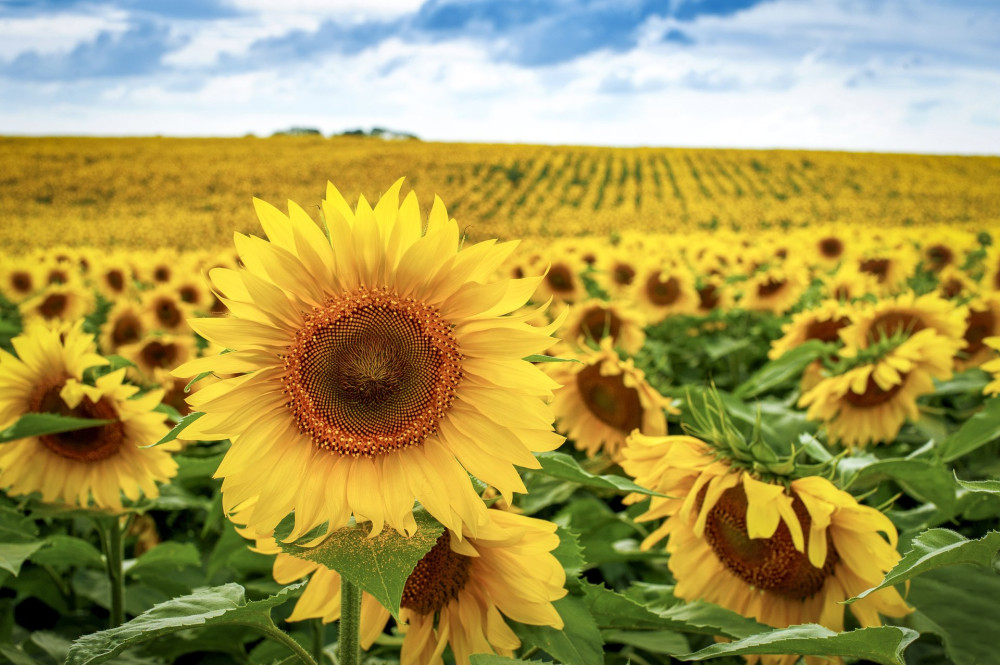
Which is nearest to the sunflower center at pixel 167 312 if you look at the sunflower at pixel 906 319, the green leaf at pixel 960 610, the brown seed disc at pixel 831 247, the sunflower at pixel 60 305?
the sunflower at pixel 60 305

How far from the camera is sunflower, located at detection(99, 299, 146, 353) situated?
5121 millimetres

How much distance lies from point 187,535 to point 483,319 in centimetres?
243

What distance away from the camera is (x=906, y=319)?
9.89 feet

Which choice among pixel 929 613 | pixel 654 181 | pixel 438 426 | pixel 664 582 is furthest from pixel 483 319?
pixel 654 181

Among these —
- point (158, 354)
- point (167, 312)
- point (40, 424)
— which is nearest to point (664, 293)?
point (158, 354)

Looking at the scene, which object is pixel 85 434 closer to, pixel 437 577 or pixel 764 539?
pixel 437 577

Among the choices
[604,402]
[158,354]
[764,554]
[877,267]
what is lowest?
[158,354]

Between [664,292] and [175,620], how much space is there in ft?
16.7

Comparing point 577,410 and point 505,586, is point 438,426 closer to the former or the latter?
point 505,586

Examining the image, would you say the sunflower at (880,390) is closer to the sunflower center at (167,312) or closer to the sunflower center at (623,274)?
the sunflower center at (623,274)

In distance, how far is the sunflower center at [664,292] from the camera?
5.78 m

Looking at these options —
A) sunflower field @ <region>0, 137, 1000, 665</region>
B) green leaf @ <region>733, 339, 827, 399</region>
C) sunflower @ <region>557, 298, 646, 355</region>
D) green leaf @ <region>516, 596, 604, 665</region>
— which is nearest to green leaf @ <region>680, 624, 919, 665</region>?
sunflower field @ <region>0, 137, 1000, 665</region>

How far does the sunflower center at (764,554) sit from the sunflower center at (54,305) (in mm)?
5850

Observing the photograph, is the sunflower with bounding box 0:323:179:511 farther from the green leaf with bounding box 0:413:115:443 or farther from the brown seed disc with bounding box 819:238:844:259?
the brown seed disc with bounding box 819:238:844:259
